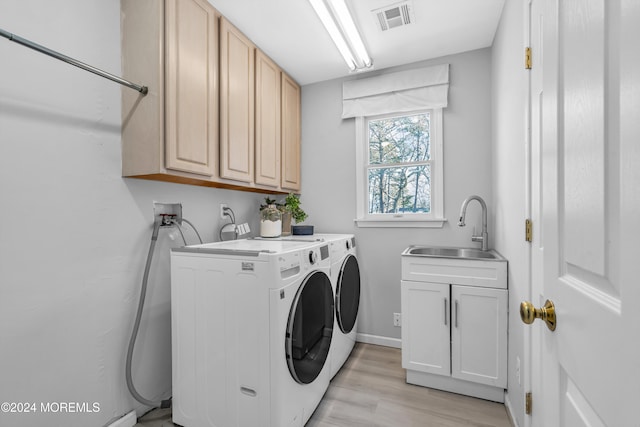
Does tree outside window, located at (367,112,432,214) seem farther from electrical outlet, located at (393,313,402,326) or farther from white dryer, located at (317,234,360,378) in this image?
electrical outlet, located at (393,313,402,326)

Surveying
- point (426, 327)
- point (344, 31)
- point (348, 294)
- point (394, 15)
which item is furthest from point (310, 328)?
point (394, 15)

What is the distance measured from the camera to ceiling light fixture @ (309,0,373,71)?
173 cm

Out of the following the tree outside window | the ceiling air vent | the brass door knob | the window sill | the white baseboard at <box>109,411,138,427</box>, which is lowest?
the white baseboard at <box>109,411,138,427</box>

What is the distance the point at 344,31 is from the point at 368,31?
258mm

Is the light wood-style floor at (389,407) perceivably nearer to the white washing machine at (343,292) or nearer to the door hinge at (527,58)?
the white washing machine at (343,292)

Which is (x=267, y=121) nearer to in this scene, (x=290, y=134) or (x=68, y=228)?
(x=290, y=134)

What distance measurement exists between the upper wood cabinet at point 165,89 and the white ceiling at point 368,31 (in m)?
0.41

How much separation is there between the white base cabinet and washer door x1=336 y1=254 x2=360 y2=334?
1.48ft

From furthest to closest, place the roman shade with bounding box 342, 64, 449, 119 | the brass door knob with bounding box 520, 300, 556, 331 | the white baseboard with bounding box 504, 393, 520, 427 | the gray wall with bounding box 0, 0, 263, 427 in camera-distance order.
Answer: the roman shade with bounding box 342, 64, 449, 119 < the white baseboard with bounding box 504, 393, 520, 427 < the gray wall with bounding box 0, 0, 263, 427 < the brass door knob with bounding box 520, 300, 556, 331

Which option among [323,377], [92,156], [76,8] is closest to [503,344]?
[323,377]

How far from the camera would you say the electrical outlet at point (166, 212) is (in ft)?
5.88

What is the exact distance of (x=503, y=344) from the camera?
1.80 meters

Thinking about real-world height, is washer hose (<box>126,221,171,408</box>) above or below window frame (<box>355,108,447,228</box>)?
below

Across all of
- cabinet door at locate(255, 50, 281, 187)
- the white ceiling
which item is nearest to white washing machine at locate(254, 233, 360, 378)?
cabinet door at locate(255, 50, 281, 187)
